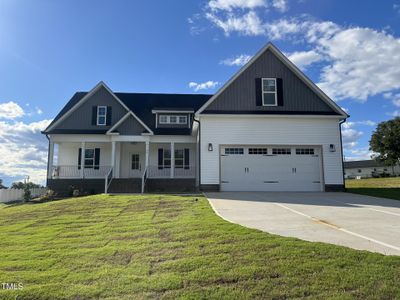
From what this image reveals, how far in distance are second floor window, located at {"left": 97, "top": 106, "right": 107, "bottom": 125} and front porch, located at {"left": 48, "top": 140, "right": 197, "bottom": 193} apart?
144 cm

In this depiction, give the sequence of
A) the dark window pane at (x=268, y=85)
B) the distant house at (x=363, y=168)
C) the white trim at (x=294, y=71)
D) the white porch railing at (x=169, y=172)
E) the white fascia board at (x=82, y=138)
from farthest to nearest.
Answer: the distant house at (x=363, y=168), the white fascia board at (x=82, y=138), the white porch railing at (x=169, y=172), the dark window pane at (x=268, y=85), the white trim at (x=294, y=71)

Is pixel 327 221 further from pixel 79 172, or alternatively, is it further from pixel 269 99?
pixel 79 172

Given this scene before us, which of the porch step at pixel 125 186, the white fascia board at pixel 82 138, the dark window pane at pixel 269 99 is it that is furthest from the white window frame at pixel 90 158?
the dark window pane at pixel 269 99

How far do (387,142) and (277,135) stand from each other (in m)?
41.4

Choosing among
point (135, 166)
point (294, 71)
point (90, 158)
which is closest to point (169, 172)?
point (135, 166)

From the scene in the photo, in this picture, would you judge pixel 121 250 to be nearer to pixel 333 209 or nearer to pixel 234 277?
pixel 234 277

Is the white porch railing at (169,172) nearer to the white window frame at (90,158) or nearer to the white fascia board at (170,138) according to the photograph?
the white fascia board at (170,138)

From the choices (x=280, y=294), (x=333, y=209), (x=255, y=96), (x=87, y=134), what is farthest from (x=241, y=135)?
(x=280, y=294)

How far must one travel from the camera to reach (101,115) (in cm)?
2264

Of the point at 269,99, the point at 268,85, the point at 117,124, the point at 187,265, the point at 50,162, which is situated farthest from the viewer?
the point at 50,162

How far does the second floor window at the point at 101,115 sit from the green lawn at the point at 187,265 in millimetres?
15087

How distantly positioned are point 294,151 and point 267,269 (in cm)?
1352

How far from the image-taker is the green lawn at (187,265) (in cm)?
443

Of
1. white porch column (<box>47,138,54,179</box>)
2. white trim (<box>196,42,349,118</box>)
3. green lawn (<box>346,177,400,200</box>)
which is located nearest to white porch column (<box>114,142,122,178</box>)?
white porch column (<box>47,138,54,179</box>)
